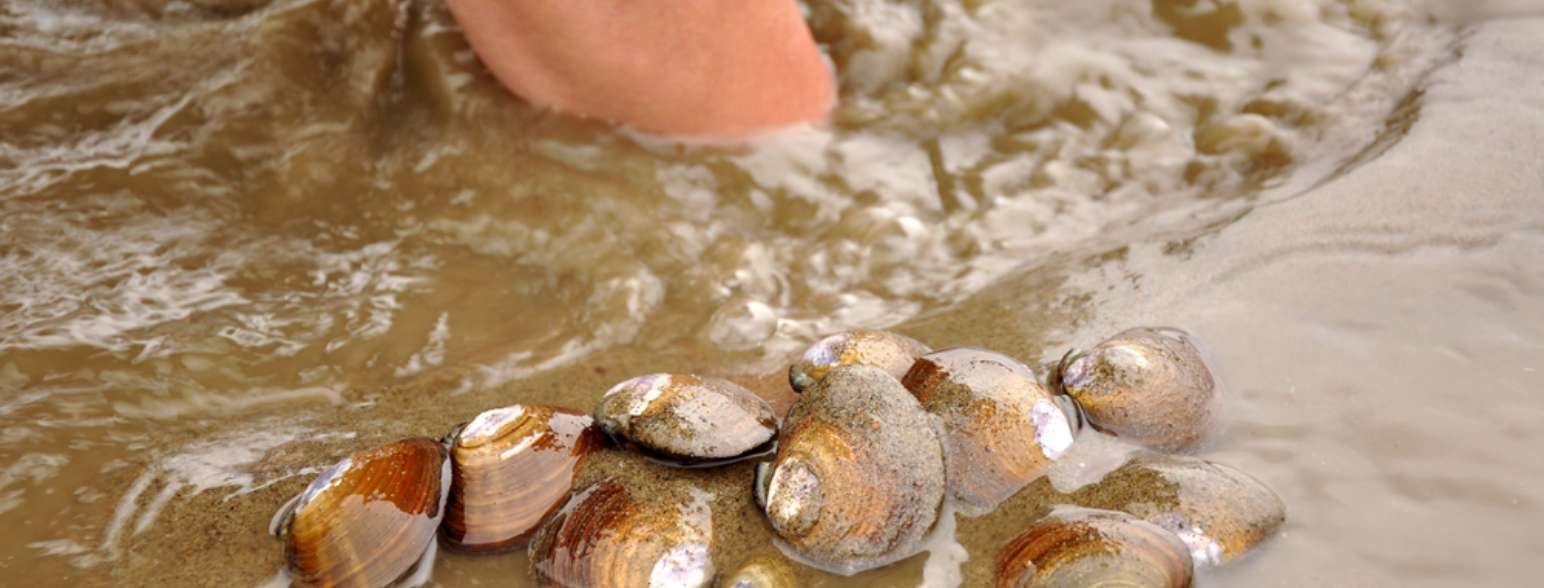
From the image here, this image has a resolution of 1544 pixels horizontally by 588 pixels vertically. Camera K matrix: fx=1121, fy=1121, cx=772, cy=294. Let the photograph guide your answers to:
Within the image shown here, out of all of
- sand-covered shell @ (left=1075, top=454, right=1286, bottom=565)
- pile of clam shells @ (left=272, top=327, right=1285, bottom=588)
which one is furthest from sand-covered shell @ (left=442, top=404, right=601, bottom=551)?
sand-covered shell @ (left=1075, top=454, right=1286, bottom=565)

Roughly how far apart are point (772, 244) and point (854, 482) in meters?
1.02

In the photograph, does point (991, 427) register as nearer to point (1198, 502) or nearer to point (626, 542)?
point (1198, 502)

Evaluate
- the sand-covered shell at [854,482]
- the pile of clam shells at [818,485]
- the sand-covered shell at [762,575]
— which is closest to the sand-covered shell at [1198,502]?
the pile of clam shells at [818,485]

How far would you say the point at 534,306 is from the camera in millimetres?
2355

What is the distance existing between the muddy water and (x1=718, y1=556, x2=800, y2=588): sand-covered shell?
0.39ft

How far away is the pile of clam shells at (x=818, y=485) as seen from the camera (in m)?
1.60

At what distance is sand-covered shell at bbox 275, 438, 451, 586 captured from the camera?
5.24 feet

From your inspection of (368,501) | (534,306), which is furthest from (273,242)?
(368,501)

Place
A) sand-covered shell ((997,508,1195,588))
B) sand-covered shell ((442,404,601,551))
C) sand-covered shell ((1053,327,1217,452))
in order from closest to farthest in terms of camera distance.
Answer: sand-covered shell ((997,508,1195,588))
sand-covered shell ((442,404,601,551))
sand-covered shell ((1053,327,1217,452))

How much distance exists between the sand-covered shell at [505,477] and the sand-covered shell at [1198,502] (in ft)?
2.65

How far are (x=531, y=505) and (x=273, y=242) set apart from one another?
115 cm

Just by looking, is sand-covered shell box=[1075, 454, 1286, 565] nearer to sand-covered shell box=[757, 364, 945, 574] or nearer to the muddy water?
the muddy water

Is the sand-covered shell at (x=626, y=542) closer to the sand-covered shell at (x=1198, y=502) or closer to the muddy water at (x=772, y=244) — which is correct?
the muddy water at (x=772, y=244)

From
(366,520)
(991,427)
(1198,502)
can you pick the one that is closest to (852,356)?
(991,427)
